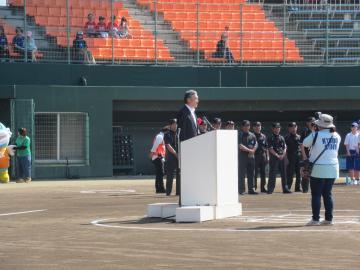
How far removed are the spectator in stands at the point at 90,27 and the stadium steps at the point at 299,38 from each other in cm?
693

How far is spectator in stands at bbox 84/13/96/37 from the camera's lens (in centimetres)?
Answer: 3341

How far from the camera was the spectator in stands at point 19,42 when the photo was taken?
105 feet

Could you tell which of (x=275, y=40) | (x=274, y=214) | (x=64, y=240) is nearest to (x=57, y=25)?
(x=275, y=40)

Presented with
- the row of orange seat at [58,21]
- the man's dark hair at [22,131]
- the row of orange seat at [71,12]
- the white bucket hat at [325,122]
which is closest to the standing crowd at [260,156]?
the white bucket hat at [325,122]

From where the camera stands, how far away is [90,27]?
1320 inches

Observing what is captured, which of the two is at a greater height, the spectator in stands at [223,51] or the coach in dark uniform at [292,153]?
the spectator in stands at [223,51]

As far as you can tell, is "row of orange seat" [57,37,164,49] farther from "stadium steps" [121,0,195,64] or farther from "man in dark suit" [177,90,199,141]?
"man in dark suit" [177,90,199,141]

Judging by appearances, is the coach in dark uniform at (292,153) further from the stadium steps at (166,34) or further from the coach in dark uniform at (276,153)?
the stadium steps at (166,34)

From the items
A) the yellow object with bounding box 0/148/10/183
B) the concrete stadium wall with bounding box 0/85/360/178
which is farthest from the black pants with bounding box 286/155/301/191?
the yellow object with bounding box 0/148/10/183

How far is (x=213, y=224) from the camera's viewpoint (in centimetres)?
1454

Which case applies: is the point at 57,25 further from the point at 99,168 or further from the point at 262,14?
the point at 262,14

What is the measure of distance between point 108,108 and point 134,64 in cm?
210

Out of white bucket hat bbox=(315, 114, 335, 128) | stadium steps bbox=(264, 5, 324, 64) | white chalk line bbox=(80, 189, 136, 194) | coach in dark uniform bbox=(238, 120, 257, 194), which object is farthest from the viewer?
stadium steps bbox=(264, 5, 324, 64)

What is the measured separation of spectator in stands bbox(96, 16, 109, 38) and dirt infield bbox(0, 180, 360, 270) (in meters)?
13.9
